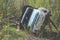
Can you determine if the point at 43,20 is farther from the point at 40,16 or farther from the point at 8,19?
the point at 8,19

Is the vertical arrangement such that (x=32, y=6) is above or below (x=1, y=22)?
above

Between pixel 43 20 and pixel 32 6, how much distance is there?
0.28 metres

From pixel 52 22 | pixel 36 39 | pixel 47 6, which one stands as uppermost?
pixel 47 6

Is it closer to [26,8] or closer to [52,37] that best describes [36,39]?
[52,37]

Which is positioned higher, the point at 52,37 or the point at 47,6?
the point at 47,6

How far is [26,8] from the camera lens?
395 centimetres

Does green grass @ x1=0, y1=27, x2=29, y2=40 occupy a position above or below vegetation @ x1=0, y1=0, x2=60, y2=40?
below

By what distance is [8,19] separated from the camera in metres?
3.95

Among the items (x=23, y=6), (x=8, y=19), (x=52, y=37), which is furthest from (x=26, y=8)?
(x=52, y=37)

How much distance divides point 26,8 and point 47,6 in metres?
0.33

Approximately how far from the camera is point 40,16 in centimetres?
386

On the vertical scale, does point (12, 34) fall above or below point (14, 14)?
below

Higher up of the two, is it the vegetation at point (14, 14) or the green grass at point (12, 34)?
the vegetation at point (14, 14)

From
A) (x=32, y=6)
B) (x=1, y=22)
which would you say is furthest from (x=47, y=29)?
(x=1, y=22)
